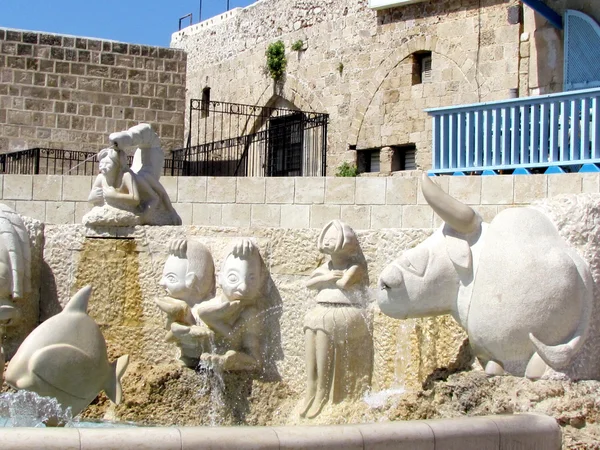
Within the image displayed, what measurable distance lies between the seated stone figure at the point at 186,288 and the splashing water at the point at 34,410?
140cm

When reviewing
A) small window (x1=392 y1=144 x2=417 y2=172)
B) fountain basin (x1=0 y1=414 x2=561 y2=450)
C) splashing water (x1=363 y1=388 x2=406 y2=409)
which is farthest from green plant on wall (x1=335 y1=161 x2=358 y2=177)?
fountain basin (x1=0 y1=414 x2=561 y2=450)

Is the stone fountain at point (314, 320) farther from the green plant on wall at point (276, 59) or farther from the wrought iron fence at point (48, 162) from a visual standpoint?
the green plant on wall at point (276, 59)

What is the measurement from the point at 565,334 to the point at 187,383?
10.4ft

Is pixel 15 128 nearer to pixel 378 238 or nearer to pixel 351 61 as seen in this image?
pixel 351 61

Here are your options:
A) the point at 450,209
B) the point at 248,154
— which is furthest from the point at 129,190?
the point at 248,154

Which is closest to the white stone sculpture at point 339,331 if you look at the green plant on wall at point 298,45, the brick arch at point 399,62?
the brick arch at point 399,62

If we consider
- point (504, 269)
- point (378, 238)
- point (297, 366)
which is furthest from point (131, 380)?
point (504, 269)

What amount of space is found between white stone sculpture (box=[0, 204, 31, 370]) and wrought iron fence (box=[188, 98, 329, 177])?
31.4ft

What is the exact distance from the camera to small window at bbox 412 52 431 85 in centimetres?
1620

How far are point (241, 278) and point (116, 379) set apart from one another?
48.1 inches

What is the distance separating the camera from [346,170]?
17.0m

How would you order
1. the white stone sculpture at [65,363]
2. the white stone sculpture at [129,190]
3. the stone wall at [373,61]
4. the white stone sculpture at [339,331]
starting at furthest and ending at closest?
the stone wall at [373,61], the white stone sculpture at [129,190], the white stone sculpture at [339,331], the white stone sculpture at [65,363]

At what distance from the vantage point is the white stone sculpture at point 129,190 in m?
7.86

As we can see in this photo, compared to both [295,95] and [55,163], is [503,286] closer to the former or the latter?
[55,163]
